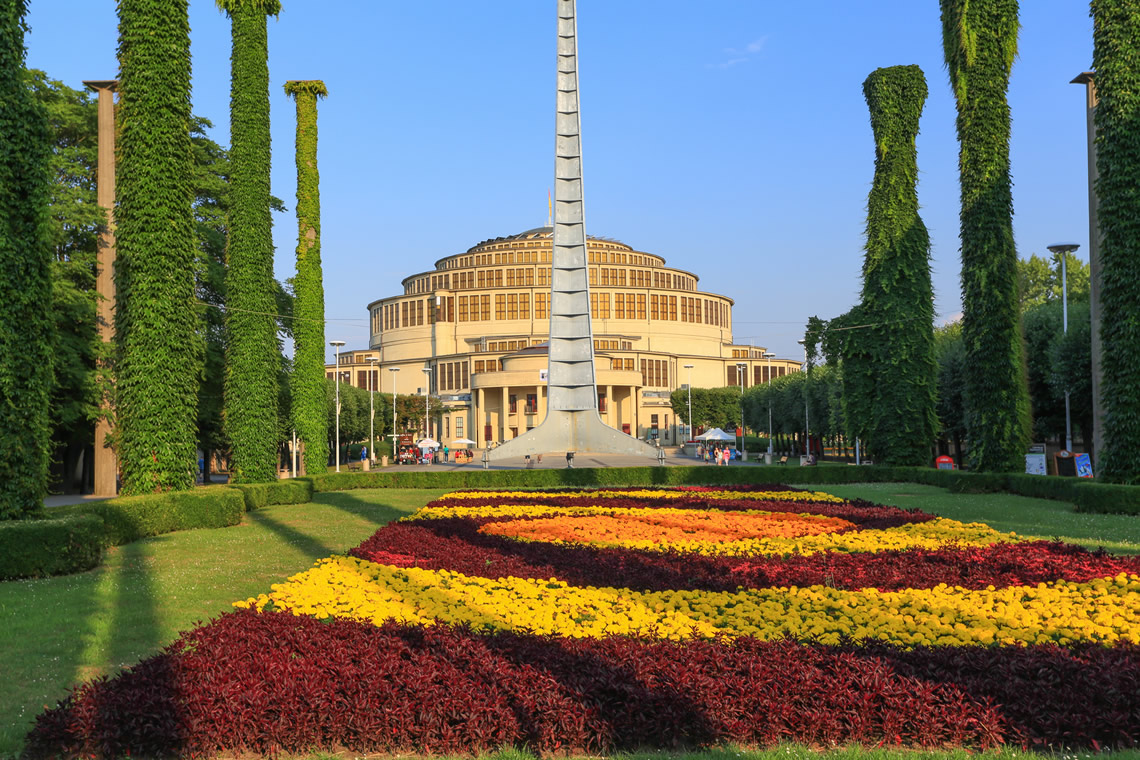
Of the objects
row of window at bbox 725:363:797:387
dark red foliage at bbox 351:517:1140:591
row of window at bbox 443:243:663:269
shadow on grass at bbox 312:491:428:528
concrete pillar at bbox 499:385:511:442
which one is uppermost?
row of window at bbox 443:243:663:269

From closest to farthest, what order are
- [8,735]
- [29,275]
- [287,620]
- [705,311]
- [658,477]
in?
[8,735] < [287,620] < [29,275] < [658,477] < [705,311]

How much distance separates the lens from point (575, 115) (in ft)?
147

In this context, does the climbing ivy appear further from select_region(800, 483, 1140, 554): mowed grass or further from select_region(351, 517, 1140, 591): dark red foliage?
select_region(351, 517, 1140, 591): dark red foliage

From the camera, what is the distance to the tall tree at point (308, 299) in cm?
3095

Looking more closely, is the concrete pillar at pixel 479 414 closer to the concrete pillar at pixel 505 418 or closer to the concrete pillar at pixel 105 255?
the concrete pillar at pixel 505 418

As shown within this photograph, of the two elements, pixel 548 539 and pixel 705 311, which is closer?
pixel 548 539

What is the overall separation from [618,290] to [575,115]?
63726 millimetres

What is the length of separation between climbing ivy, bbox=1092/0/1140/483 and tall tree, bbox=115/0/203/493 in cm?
1930

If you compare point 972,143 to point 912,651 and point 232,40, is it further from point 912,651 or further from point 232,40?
point 912,651

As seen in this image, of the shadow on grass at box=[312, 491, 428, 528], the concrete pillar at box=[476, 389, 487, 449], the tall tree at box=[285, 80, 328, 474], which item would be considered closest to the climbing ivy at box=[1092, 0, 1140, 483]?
the shadow on grass at box=[312, 491, 428, 528]

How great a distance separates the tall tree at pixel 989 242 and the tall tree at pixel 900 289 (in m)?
5.59

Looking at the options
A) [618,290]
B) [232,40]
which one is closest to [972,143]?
[232,40]

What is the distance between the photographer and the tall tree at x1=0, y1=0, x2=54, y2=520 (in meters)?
12.5

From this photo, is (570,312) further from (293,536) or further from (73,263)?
(293,536)
